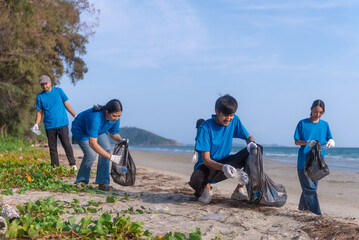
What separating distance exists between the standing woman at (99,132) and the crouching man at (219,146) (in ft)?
4.12

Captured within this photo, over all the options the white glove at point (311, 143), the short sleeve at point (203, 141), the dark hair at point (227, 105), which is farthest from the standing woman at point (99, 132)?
the white glove at point (311, 143)

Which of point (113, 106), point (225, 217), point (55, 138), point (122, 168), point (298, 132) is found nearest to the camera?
point (225, 217)

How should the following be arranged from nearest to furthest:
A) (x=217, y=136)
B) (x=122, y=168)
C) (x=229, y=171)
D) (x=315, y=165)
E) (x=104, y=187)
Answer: (x=229, y=171)
(x=217, y=136)
(x=315, y=165)
(x=122, y=168)
(x=104, y=187)

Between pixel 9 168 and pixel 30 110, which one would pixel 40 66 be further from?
pixel 9 168

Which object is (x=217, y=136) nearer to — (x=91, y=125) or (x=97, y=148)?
(x=97, y=148)

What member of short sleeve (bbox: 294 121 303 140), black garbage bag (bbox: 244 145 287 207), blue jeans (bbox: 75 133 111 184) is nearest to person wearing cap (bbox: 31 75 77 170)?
blue jeans (bbox: 75 133 111 184)

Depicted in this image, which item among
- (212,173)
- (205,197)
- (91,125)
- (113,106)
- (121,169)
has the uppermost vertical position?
(113,106)

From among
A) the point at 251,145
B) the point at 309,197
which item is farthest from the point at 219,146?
the point at 309,197

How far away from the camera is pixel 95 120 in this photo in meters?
4.94

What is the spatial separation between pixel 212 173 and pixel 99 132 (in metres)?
1.80

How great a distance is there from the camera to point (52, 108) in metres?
6.84

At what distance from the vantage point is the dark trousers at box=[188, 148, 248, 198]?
4.43 meters

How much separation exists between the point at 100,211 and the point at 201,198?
1.27m

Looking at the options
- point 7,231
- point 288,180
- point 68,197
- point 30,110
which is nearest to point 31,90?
point 30,110
